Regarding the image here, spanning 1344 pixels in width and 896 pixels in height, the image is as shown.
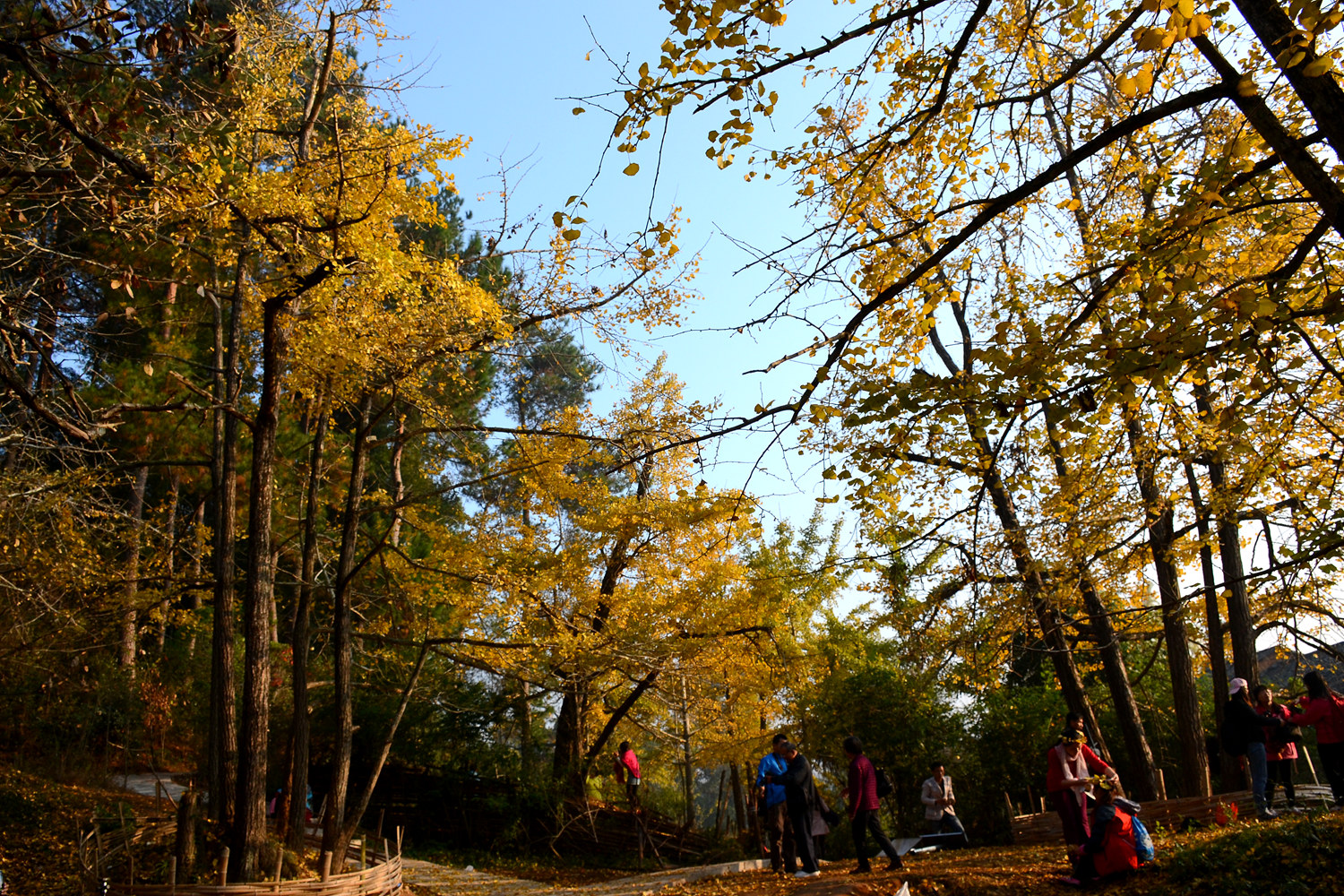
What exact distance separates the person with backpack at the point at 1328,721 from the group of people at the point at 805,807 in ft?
13.5

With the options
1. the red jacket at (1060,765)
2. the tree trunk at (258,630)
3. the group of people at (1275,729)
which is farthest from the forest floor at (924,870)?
the tree trunk at (258,630)

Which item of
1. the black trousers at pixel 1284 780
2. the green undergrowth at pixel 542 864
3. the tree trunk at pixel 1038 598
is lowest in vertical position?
the green undergrowth at pixel 542 864

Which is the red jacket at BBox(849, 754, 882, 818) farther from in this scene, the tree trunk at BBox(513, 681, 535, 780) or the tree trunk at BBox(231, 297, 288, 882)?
the tree trunk at BBox(513, 681, 535, 780)

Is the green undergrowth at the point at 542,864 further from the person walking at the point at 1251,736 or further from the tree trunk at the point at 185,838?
the person walking at the point at 1251,736

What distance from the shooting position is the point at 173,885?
6547 millimetres

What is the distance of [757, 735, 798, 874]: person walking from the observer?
8.96 m

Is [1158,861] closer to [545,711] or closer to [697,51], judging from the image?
[697,51]

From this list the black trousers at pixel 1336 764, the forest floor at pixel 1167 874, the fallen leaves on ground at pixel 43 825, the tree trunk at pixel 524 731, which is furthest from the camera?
the tree trunk at pixel 524 731

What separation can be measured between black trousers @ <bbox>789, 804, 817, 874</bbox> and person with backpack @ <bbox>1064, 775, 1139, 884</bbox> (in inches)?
93.4

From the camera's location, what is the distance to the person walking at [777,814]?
8.96m

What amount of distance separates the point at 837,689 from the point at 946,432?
1117cm

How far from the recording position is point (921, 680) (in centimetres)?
1360

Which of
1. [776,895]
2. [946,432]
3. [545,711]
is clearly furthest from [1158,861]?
[545,711]

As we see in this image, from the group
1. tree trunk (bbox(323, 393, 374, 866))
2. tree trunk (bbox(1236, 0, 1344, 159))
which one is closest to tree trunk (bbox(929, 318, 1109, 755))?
tree trunk (bbox(1236, 0, 1344, 159))
